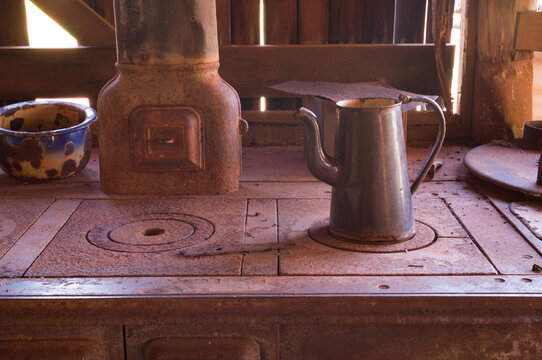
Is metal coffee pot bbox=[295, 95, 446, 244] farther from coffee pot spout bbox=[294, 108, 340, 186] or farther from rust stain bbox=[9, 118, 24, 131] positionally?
rust stain bbox=[9, 118, 24, 131]

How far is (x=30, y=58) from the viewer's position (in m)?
3.38

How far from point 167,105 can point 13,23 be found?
4.64ft

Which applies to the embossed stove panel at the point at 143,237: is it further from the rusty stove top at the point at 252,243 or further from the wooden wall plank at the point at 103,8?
the wooden wall plank at the point at 103,8

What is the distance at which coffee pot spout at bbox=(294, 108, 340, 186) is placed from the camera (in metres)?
1.99

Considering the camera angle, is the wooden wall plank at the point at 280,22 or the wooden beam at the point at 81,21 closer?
the wooden beam at the point at 81,21

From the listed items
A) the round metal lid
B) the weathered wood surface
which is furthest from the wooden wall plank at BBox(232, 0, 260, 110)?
the round metal lid

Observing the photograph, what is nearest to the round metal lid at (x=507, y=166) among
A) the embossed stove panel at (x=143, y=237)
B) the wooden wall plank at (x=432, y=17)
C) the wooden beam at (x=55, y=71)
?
the wooden wall plank at (x=432, y=17)

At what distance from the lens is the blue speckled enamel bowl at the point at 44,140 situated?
106 inches

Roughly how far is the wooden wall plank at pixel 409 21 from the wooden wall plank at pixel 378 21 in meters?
0.06

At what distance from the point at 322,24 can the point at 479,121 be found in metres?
0.99

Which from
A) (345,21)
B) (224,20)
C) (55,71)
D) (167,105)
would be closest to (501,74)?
(345,21)

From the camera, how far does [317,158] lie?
200cm

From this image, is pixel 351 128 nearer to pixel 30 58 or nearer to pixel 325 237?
pixel 325 237

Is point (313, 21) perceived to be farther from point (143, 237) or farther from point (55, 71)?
point (143, 237)
